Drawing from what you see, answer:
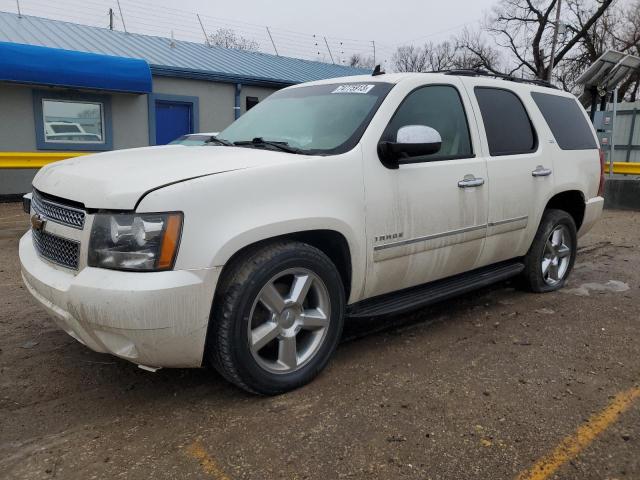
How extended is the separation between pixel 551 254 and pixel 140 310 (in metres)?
3.95

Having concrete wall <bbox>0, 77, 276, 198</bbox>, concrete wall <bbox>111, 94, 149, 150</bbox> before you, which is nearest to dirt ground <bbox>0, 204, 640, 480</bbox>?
concrete wall <bbox>0, 77, 276, 198</bbox>

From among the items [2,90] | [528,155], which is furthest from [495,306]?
[2,90]

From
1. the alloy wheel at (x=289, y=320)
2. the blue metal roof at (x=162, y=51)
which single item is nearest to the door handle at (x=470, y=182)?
the alloy wheel at (x=289, y=320)

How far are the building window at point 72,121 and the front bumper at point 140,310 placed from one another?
35.4 ft

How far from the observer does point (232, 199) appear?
2.68 metres

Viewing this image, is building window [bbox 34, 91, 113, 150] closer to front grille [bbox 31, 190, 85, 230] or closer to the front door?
front grille [bbox 31, 190, 85, 230]

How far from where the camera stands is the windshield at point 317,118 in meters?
3.38

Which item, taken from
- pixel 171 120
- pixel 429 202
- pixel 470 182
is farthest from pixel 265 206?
pixel 171 120

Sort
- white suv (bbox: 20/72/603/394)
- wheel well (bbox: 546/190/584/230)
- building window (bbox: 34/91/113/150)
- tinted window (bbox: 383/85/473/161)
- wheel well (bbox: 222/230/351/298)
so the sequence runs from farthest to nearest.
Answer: building window (bbox: 34/91/113/150) → wheel well (bbox: 546/190/584/230) → tinted window (bbox: 383/85/473/161) → wheel well (bbox: 222/230/351/298) → white suv (bbox: 20/72/603/394)

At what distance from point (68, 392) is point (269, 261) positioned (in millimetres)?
1427

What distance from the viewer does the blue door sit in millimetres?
14078

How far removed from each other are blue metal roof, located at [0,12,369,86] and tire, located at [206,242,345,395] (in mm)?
11780

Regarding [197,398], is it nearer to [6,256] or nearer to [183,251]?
[183,251]

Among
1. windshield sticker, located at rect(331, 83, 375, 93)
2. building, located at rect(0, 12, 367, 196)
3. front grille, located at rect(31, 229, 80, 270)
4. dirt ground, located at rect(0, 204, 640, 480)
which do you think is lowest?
dirt ground, located at rect(0, 204, 640, 480)
